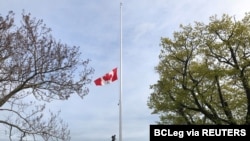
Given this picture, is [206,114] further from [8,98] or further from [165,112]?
[8,98]

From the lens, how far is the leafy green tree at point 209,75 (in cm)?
3828

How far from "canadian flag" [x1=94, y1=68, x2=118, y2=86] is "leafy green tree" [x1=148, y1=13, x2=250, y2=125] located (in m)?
8.93

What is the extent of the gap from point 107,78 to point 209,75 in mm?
10332

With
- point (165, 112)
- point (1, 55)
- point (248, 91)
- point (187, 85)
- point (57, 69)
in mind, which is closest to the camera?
point (1, 55)

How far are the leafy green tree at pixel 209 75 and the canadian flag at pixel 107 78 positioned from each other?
893cm

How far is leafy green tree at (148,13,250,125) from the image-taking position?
38.3 meters

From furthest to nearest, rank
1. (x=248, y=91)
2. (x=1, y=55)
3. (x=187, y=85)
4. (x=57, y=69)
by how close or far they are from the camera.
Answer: (x=187, y=85) → (x=248, y=91) → (x=57, y=69) → (x=1, y=55)

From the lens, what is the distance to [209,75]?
1523 inches

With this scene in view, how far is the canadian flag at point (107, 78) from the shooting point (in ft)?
104

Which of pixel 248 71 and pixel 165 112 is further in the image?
pixel 165 112

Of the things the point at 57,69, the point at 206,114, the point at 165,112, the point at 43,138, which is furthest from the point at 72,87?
the point at 165,112

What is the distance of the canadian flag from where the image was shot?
31.5 meters

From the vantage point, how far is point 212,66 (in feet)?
130

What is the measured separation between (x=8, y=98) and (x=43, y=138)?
2.41 meters
